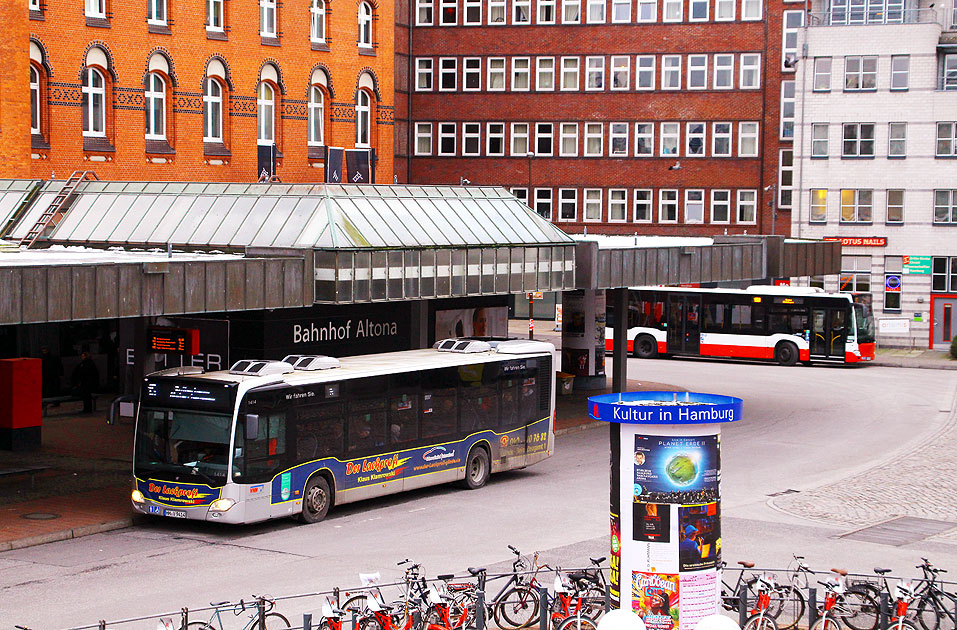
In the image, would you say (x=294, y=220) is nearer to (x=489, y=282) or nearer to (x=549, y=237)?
(x=489, y=282)

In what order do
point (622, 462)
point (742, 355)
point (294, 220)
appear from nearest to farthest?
point (622, 462) → point (294, 220) → point (742, 355)

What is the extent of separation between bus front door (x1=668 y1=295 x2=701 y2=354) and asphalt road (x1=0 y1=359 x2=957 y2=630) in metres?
17.3

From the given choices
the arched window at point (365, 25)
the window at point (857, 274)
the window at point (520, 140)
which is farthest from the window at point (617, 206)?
the arched window at point (365, 25)

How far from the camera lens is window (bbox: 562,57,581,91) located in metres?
64.9

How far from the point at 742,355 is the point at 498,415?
2523cm

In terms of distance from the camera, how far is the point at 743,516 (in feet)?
72.9

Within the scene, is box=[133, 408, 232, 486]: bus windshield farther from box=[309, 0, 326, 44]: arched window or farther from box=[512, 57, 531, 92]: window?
box=[512, 57, 531, 92]: window

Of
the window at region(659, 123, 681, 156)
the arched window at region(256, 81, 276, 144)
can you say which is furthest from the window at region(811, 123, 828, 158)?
the arched window at region(256, 81, 276, 144)

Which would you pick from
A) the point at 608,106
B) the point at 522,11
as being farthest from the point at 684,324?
the point at 522,11

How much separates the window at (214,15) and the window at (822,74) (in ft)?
89.7

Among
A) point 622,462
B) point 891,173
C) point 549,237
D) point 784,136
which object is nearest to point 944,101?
point 891,173

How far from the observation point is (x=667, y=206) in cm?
6444

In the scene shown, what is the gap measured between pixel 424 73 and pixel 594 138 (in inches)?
346

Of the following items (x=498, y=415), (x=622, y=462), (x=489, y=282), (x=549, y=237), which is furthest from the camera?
(x=549, y=237)
